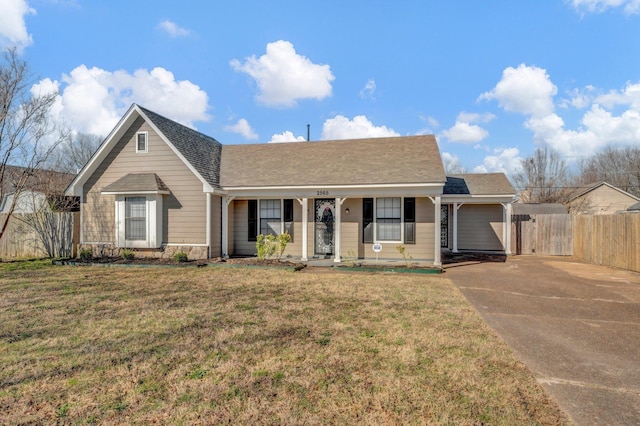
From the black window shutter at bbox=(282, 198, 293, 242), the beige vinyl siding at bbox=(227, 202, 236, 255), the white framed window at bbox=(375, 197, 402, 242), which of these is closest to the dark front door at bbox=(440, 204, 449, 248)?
the white framed window at bbox=(375, 197, 402, 242)

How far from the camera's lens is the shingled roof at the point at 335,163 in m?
12.3

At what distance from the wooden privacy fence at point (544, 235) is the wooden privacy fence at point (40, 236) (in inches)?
749

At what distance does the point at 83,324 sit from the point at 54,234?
35.5 feet

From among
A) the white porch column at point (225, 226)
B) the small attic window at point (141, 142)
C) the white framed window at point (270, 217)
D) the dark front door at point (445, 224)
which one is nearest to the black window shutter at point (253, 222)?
the white framed window at point (270, 217)

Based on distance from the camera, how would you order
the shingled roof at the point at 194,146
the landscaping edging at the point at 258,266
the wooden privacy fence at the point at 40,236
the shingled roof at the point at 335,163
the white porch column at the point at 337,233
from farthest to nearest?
1. the wooden privacy fence at the point at 40,236
2. the shingled roof at the point at 194,146
3. the shingled roof at the point at 335,163
4. the white porch column at the point at 337,233
5. the landscaping edging at the point at 258,266

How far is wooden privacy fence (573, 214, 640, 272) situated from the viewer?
10.9 metres

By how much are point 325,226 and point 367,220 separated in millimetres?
1629

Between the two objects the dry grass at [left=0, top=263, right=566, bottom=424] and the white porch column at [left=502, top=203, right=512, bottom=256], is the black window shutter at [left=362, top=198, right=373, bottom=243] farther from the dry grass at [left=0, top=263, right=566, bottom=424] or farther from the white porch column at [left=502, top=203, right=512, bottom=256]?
the white porch column at [left=502, top=203, right=512, bottom=256]

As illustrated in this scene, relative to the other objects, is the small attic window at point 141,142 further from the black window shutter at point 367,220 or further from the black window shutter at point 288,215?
the black window shutter at point 367,220

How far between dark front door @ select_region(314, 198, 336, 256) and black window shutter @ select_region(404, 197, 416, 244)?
2675mm

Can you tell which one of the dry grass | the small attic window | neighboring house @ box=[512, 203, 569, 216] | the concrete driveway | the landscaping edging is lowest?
the concrete driveway

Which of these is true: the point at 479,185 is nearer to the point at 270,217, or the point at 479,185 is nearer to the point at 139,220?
the point at 270,217

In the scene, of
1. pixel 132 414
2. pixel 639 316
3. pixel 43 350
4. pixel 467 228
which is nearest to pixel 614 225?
pixel 467 228

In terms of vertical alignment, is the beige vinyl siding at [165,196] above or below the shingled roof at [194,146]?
below
